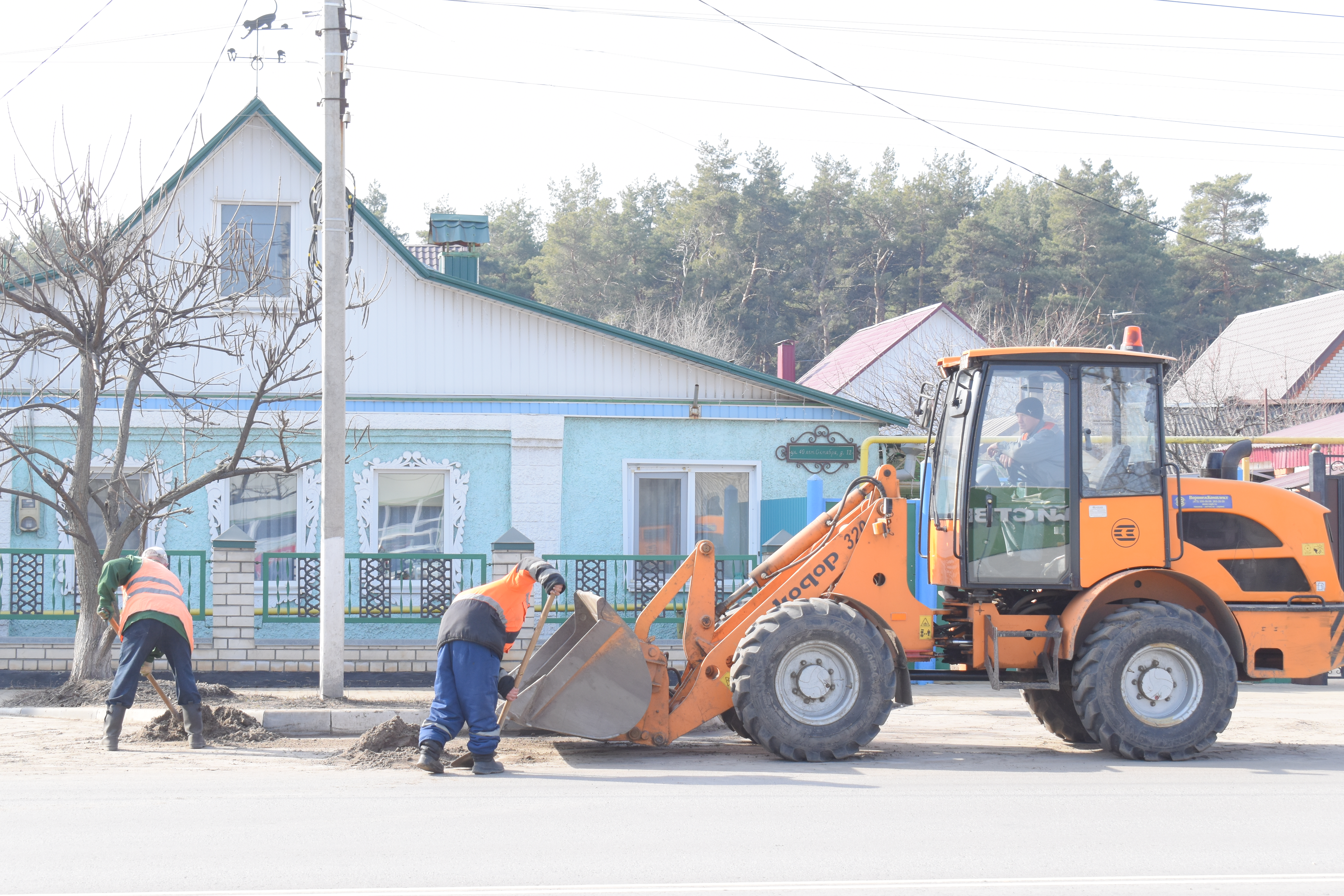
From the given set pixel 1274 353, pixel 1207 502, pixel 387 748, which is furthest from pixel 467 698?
pixel 1274 353

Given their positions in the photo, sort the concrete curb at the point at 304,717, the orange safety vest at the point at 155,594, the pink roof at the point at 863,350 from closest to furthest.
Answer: the orange safety vest at the point at 155,594 → the concrete curb at the point at 304,717 → the pink roof at the point at 863,350

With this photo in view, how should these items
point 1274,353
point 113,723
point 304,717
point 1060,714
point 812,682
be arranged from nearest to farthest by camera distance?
point 812,682 < point 113,723 < point 1060,714 < point 304,717 < point 1274,353

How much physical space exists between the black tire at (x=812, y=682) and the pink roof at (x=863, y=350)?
852 inches

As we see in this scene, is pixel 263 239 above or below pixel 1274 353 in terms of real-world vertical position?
below

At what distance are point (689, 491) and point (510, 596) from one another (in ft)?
24.9

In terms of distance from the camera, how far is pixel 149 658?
28.7 feet

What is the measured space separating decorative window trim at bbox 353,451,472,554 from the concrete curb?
495cm

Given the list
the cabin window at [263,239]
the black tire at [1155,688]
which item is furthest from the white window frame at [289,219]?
the black tire at [1155,688]

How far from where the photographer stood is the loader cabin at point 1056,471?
8203 mm

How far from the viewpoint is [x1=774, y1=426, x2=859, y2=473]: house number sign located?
15250 millimetres

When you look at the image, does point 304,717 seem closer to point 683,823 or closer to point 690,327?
point 683,823

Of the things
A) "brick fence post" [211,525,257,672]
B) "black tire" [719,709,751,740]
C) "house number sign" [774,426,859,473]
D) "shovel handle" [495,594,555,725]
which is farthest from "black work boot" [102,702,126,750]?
"house number sign" [774,426,859,473]

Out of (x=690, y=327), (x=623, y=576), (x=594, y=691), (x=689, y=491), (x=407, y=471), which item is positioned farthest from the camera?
(x=690, y=327)

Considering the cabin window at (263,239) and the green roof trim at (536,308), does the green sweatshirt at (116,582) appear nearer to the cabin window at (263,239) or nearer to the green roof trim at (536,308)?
the cabin window at (263,239)
